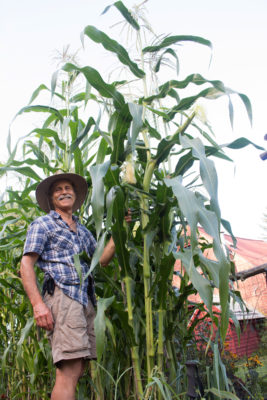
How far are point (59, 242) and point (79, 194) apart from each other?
0.29m

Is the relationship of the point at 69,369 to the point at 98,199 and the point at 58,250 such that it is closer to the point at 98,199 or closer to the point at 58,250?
the point at 58,250

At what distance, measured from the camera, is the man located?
4.57ft

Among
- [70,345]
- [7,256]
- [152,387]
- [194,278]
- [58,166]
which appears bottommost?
[152,387]

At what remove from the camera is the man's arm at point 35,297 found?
4.58ft

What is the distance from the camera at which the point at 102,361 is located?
5.19ft

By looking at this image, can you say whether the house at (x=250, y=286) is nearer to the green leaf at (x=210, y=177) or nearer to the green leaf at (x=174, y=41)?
the green leaf at (x=174, y=41)

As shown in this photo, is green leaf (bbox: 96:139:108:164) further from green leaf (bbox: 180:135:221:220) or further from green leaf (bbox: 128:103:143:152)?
green leaf (bbox: 180:135:221:220)

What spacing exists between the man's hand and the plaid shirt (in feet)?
0.33

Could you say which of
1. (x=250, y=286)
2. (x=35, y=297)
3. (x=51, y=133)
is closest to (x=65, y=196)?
(x=51, y=133)

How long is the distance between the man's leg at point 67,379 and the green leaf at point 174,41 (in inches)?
51.2

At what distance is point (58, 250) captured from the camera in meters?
1.55

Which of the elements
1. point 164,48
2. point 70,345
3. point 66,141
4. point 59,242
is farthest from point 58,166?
point 70,345

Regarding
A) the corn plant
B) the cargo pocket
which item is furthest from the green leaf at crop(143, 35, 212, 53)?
the cargo pocket

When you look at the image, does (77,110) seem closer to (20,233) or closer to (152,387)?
(20,233)
